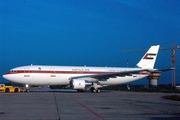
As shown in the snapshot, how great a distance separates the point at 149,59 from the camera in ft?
151

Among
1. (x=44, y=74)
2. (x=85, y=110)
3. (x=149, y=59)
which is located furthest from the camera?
(x=149, y=59)

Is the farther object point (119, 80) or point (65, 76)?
point (119, 80)

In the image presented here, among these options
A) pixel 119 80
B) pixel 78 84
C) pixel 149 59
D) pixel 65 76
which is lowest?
pixel 78 84

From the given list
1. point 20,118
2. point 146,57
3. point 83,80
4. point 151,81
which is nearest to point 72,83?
point 83,80

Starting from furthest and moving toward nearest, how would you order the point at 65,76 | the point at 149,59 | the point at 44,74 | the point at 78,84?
the point at 149,59 → the point at 65,76 → the point at 44,74 → the point at 78,84

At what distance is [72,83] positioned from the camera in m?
36.6

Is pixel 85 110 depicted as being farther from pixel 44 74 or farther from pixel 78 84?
pixel 44 74

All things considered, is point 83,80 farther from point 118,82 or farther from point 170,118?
point 170,118

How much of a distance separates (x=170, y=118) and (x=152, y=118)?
758 millimetres

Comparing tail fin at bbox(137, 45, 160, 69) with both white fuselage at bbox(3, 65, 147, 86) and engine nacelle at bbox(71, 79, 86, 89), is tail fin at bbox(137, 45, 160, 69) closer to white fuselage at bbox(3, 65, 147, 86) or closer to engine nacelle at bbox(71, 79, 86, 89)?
white fuselage at bbox(3, 65, 147, 86)

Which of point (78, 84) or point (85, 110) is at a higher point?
point (78, 84)

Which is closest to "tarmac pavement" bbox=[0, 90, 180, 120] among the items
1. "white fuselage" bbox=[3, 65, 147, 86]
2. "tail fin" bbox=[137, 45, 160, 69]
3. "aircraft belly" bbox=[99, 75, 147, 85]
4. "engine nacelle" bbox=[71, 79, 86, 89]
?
"engine nacelle" bbox=[71, 79, 86, 89]

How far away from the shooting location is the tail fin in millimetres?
45688

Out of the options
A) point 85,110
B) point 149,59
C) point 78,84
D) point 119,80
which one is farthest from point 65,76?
point 85,110
